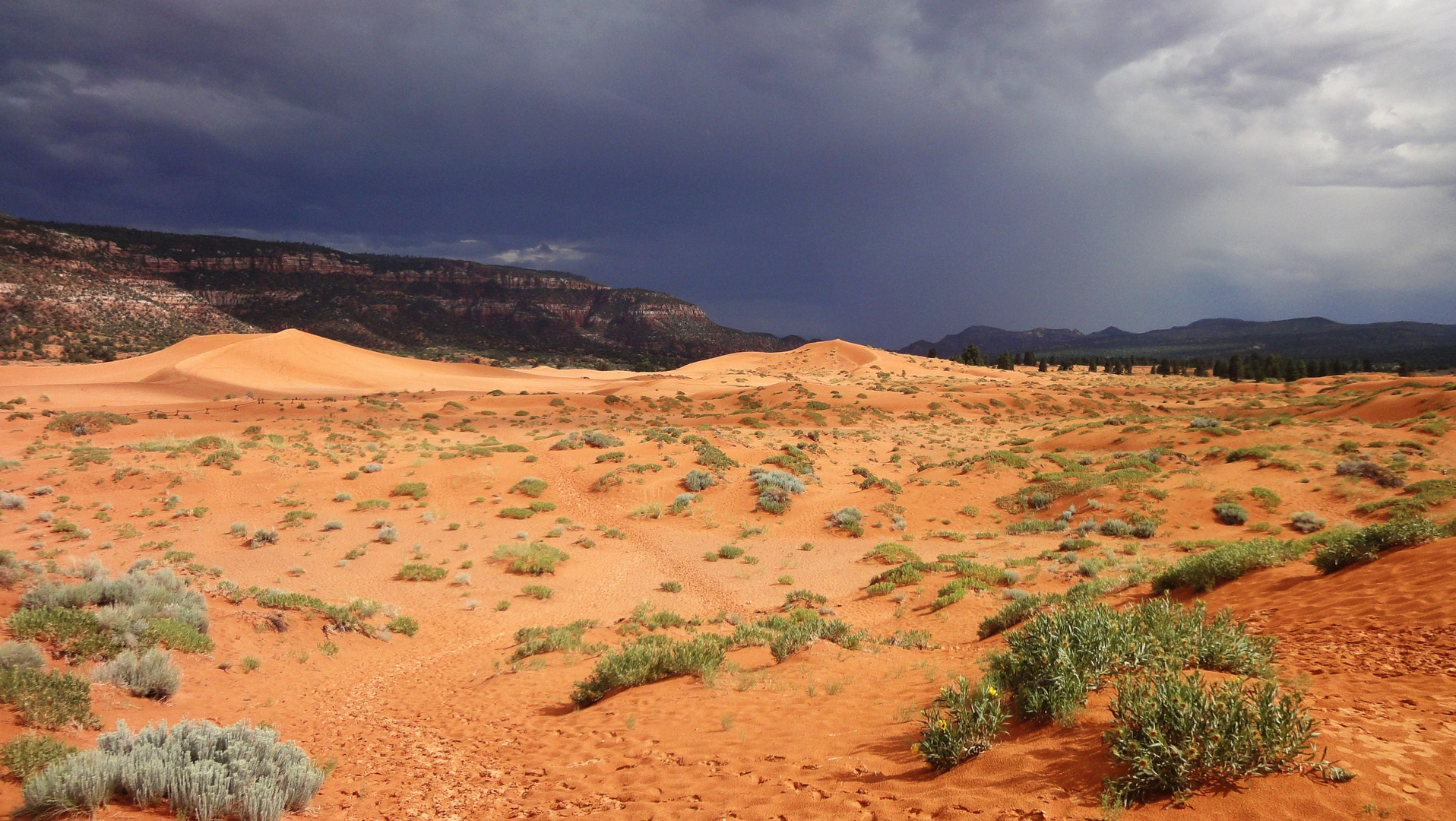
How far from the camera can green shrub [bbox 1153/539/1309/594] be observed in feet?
29.3

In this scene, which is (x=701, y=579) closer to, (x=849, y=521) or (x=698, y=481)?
(x=849, y=521)

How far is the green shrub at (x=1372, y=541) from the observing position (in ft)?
26.8

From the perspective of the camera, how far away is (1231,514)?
1552 centimetres

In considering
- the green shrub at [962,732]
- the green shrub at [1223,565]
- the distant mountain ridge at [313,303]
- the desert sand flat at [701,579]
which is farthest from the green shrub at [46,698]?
the distant mountain ridge at [313,303]

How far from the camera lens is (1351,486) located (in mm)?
16203

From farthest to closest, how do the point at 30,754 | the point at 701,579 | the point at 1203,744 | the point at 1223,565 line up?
the point at 701,579 < the point at 1223,565 < the point at 30,754 < the point at 1203,744

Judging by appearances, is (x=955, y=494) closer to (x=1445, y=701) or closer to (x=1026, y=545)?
(x=1026, y=545)

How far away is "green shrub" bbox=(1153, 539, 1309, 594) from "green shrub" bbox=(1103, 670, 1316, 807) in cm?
671

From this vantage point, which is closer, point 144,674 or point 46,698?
point 46,698

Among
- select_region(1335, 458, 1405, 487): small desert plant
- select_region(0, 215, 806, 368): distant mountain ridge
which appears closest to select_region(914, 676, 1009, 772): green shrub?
select_region(1335, 458, 1405, 487): small desert plant

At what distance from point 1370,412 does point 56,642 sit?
42.5 metres

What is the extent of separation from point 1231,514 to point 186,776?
1996cm

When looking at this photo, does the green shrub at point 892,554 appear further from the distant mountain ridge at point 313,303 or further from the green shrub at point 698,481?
the distant mountain ridge at point 313,303

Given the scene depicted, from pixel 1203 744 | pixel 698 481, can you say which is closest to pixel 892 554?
pixel 698 481
